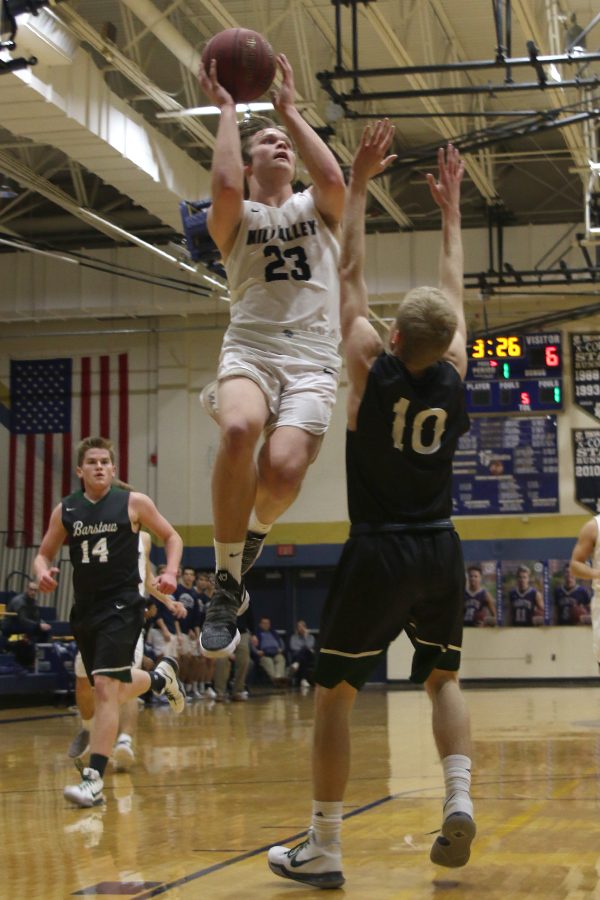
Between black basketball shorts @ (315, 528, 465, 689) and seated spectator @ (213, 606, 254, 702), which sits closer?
black basketball shorts @ (315, 528, 465, 689)

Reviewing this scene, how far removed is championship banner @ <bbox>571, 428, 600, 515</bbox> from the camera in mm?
23406

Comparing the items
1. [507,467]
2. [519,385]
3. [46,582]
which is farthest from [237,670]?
[46,582]

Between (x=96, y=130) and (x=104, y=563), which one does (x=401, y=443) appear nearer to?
(x=104, y=563)

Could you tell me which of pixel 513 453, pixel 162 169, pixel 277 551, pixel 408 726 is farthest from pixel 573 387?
pixel 408 726

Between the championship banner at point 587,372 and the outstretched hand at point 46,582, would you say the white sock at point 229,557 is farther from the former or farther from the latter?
the championship banner at point 587,372

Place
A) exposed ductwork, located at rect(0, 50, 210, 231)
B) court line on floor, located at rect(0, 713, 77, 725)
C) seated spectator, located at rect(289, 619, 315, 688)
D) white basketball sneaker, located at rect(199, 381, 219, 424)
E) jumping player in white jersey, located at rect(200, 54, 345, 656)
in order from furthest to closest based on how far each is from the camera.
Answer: seated spectator, located at rect(289, 619, 315, 688)
court line on floor, located at rect(0, 713, 77, 725)
exposed ductwork, located at rect(0, 50, 210, 231)
white basketball sneaker, located at rect(199, 381, 219, 424)
jumping player in white jersey, located at rect(200, 54, 345, 656)

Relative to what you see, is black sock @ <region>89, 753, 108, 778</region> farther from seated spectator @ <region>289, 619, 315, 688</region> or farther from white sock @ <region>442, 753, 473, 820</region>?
seated spectator @ <region>289, 619, 315, 688</region>

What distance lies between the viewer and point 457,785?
4.37 m

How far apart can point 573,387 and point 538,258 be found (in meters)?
2.59

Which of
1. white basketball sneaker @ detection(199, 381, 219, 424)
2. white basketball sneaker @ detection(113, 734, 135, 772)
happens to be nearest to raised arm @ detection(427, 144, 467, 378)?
white basketball sneaker @ detection(199, 381, 219, 424)

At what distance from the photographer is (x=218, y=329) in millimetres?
24656

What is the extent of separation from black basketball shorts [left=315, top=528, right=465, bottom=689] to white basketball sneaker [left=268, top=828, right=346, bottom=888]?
1.84 feet

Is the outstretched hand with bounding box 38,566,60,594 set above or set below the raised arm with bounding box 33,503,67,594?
below

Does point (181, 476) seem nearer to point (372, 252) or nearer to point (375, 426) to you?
point (372, 252)
